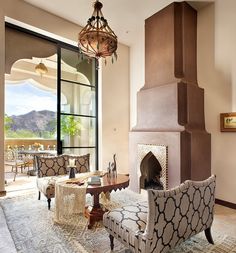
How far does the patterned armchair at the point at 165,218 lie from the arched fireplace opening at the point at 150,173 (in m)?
2.10

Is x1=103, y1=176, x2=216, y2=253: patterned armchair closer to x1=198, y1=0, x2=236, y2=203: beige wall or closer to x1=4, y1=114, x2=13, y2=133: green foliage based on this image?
x1=198, y1=0, x2=236, y2=203: beige wall

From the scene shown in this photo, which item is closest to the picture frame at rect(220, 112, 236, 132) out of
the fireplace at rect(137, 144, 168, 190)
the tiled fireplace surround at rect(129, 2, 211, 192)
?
the tiled fireplace surround at rect(129, 2, 211, 192)

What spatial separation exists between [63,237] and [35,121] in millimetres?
6564

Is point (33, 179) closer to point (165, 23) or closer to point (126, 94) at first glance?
point (126, 94)

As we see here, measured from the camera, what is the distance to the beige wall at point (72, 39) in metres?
4.08

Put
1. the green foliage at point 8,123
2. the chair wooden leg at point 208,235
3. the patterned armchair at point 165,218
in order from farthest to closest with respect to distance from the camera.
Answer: the green foliage at point 8,123
the chair wooden leg at point 208,235
the patterned armchair at point 165,218

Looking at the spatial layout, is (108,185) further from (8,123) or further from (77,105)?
(8,123)

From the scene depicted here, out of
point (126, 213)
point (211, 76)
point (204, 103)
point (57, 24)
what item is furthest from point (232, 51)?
point (57, 24)

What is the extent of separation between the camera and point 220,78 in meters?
3.96

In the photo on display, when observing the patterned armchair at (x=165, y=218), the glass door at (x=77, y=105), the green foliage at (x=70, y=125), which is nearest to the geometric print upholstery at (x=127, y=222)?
the patterned armchair at (x=165, y=218)

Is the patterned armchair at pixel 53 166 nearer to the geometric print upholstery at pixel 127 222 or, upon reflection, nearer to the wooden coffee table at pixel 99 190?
the wooden coffee table at pixel 99 190

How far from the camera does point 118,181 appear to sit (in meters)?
3.16

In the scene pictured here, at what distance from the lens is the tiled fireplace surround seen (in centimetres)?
370

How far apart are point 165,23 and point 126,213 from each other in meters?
3.72
